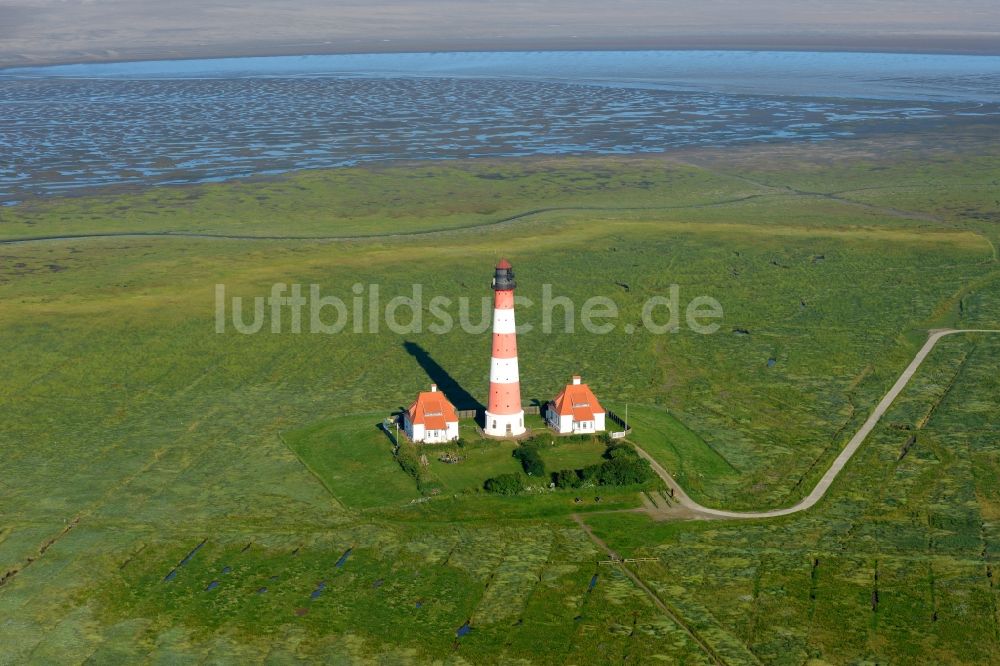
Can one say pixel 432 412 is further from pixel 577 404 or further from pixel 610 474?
pixel 610 474

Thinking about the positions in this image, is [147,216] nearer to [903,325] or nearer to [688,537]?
[903,325]

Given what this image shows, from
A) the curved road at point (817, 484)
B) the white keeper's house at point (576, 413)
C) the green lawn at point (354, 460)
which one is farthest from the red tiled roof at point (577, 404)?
the green lawn at point (354, 460)

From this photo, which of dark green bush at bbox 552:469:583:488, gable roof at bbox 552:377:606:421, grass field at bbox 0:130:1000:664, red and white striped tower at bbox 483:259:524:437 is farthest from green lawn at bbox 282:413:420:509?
gable roof at bbox 552:377:606:421

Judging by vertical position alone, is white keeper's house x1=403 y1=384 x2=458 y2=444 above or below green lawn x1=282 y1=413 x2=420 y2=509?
above

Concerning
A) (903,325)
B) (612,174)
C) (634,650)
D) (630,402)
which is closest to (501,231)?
(612,174)

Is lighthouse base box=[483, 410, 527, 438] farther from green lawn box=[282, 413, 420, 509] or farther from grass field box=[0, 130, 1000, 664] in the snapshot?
green lawn box=[282, 413, 420, 509]

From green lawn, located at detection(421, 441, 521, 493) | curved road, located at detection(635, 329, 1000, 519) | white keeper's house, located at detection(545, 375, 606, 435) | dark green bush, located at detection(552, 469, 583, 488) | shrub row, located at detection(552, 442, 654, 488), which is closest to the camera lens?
curved road, located at detection(635, 329, 1000, 519)
